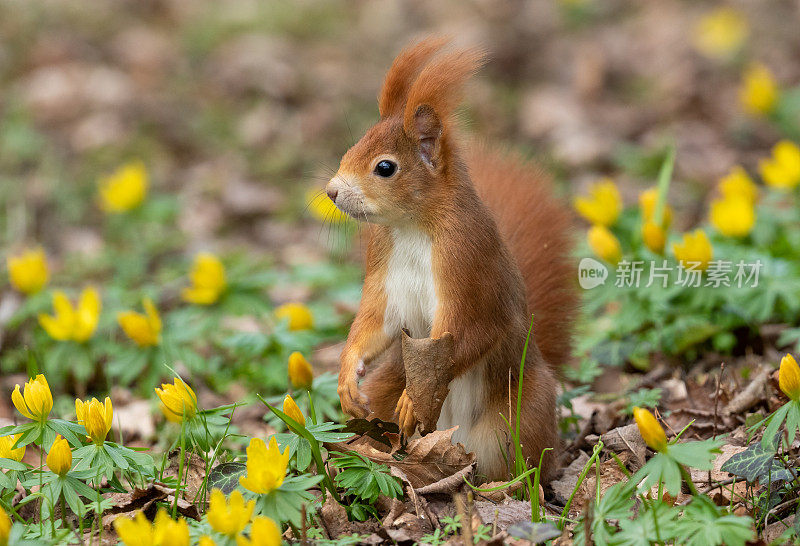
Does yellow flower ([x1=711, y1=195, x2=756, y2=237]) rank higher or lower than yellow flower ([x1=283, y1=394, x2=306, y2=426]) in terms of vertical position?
higher

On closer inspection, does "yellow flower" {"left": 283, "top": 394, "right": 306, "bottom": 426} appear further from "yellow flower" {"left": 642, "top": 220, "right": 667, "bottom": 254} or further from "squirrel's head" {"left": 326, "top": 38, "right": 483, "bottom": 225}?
"yellow flower" {"left": 642, "top": 220, "right": 667, "bottom": 254}

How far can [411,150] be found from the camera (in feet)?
7.69

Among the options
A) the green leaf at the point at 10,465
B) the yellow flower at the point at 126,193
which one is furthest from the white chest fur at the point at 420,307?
the yellow flower at the point at 126,193

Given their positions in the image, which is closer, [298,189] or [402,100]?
[402,100]

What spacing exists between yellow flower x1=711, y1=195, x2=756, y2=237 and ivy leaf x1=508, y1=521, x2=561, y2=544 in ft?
6.06

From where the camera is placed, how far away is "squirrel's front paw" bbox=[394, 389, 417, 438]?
2348 millimetres

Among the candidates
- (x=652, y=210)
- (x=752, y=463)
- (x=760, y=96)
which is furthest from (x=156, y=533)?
(x=760, y=96)

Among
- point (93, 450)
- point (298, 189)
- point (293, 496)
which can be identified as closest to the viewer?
point (293, 496)

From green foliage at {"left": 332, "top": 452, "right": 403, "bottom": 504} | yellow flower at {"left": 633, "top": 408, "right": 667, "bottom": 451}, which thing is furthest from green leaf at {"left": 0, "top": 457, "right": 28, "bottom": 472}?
yellow flower at {"left": 633, "top": 408, "right": 667, "bottom": 451}

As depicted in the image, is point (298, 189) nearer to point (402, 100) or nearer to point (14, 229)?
point (14, 229)

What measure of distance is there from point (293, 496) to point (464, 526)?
14.7 inches

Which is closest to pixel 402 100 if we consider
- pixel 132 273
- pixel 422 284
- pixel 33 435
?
pixel 422 284

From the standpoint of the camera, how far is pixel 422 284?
2.35 metres

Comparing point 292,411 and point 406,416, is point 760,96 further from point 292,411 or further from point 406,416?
point 292,411
